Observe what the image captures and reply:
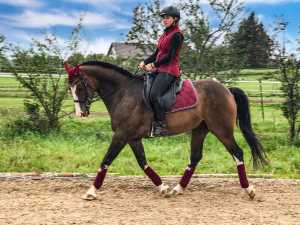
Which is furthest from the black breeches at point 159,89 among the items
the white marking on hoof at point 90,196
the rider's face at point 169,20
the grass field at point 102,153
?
the grass field at point 102,153

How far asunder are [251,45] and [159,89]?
796 cm

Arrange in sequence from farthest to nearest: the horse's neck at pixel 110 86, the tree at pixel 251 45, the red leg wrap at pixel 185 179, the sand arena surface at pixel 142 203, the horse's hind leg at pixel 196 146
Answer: the tree at pixel 251 45 < the horse's hind leg at pixel 196 146 < the red leg wrap at pixel 185 179 < the horse's neck at pixel 110 86 < the sand arena surface at pixel 142 203

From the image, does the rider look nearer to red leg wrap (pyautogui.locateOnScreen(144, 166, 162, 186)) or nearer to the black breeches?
the black breeches

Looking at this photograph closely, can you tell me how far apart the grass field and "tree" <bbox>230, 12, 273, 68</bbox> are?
1770 millimetres

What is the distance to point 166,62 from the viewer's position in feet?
21.9

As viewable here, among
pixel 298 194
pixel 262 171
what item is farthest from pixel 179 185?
pixel 262 171

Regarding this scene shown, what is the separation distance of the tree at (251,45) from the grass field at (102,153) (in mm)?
1770

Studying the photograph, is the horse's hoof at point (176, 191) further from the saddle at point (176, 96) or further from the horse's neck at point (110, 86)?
the horse's neck at point (110, 86)

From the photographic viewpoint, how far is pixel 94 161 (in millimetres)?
9680

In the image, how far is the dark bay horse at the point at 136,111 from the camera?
267 inches

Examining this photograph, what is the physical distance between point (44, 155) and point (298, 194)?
5.21 meters

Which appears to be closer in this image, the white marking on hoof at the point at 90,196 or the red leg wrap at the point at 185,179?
the white marking on hoof at the point at 90,196

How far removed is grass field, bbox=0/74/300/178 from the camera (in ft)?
30.3

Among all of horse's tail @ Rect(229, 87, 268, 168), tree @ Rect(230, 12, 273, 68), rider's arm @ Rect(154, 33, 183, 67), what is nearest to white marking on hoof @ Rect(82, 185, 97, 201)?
rider's arm @ Rect(154, 33, 183, 67)
